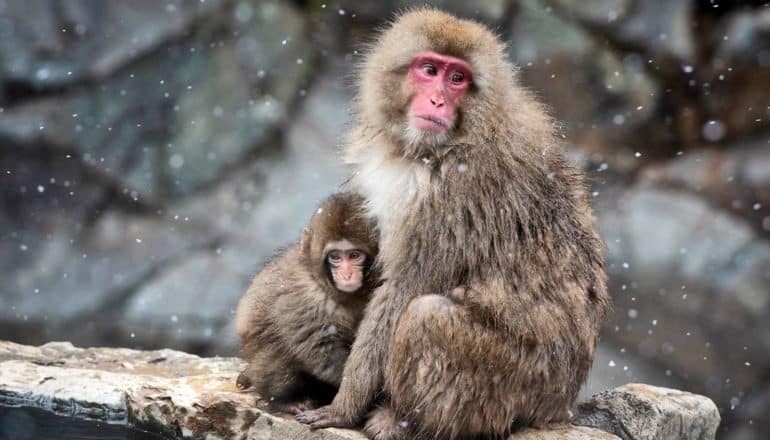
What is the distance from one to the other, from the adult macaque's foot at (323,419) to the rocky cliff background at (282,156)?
3.78m

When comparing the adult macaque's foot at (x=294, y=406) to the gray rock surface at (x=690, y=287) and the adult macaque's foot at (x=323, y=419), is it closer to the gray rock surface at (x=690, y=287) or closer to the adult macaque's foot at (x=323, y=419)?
the adult macaque's foot at (x=323, y=419)

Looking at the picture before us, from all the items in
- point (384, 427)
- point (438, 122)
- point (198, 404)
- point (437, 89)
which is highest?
point (437, 89)

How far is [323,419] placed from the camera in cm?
361

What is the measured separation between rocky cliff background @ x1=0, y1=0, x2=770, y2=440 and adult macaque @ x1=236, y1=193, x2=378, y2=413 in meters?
3.57

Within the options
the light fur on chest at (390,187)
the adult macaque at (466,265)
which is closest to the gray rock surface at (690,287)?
the adult macaque at (466,265)

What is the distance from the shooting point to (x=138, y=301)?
24.2ft

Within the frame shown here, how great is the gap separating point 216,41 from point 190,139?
77cm

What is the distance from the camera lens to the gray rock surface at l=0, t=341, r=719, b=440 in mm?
3797

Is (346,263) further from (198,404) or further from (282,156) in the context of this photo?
(282,156)

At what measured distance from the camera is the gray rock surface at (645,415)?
4.11 m

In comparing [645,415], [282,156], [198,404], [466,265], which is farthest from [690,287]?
[198,404]

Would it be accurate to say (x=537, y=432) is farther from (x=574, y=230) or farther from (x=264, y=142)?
(x=264, y=142)

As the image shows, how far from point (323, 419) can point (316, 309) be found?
1.30 feet

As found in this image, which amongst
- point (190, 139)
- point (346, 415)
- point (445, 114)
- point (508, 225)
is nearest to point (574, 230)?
point (508, 225)
